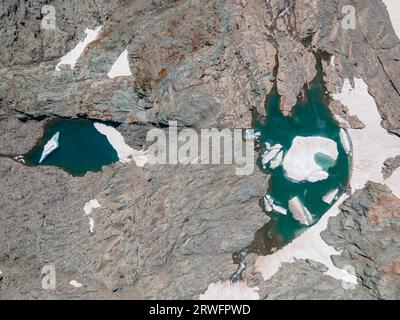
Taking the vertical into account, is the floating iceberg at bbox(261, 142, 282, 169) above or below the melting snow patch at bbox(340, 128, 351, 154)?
below

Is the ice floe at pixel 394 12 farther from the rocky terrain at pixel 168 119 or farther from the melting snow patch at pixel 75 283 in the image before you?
the melting snow patch at pixel 75 283

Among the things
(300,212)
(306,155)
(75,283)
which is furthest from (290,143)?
(75,283)

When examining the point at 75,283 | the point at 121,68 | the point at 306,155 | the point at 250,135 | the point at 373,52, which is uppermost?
the point at 373,52

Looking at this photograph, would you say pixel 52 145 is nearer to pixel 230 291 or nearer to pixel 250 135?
pixel 250 135

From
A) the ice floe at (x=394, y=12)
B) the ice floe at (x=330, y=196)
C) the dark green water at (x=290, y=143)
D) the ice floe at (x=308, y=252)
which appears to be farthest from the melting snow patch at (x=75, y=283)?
the ice floe at (x=394, y=12)

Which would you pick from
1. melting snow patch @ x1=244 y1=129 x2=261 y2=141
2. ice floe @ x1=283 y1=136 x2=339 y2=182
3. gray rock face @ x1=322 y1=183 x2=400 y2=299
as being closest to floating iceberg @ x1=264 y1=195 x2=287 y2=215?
ice floe @ x1=283 y1=136 x2=339 y2=182

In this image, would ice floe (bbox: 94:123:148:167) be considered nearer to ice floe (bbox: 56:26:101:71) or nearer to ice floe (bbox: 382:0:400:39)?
ice floe (bbox: 56:26:101:71)

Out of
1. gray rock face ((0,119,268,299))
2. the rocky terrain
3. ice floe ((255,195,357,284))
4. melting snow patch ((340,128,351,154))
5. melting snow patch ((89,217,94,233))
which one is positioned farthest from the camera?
ice floe ((255,195,357,284))
